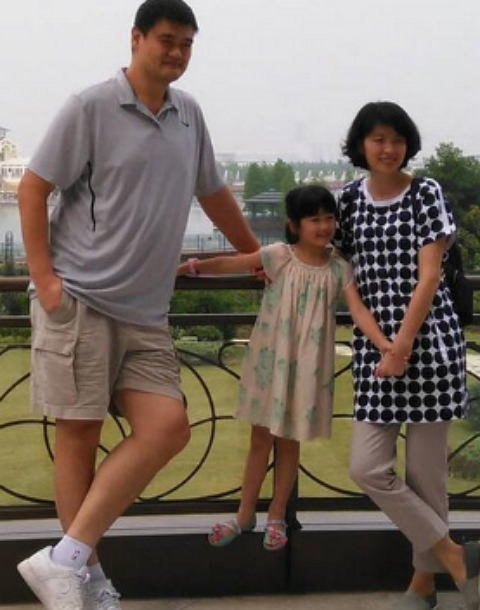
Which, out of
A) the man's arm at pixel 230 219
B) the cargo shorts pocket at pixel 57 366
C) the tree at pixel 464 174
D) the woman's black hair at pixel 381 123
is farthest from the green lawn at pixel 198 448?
the tree at pixel 464 174

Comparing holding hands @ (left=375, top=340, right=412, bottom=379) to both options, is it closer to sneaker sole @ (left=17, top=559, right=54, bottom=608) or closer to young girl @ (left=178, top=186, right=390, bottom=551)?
young girl @ (left=178, top=186, right=390, bottom=551)

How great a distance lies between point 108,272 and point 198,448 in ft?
1.93

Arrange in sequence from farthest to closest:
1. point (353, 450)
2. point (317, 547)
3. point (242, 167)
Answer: point (242, 167), point (317, 547), point (353, 450)

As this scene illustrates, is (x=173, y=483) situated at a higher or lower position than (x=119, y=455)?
lower

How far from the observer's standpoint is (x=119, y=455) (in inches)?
64.1

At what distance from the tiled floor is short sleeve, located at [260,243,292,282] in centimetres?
63

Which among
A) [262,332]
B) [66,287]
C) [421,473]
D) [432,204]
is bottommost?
[421,473]

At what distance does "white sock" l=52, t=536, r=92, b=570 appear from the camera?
160cm

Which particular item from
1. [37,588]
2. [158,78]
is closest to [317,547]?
[37,588]

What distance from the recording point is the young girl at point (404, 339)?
1.63 metres

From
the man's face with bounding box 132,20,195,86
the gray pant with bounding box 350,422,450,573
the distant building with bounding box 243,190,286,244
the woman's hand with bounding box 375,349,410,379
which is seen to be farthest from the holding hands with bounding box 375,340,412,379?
the man's face with bounding box 132,20,195,86

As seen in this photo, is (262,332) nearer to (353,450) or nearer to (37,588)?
(353,450)

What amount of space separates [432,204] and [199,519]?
793 mm

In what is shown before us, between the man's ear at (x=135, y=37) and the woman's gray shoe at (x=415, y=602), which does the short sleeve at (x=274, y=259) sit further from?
the woman's gray shoe at (x=415, y=602)
